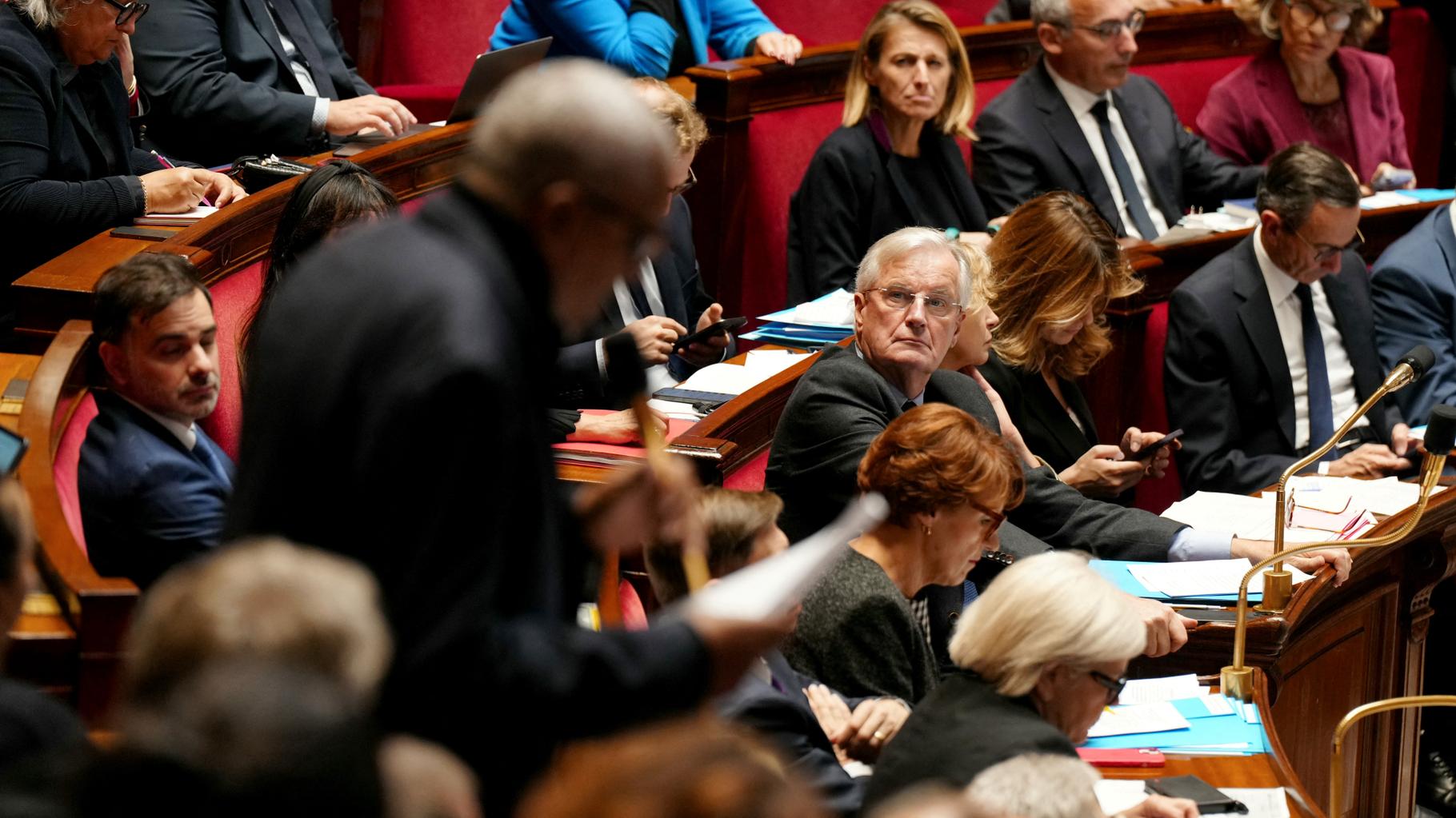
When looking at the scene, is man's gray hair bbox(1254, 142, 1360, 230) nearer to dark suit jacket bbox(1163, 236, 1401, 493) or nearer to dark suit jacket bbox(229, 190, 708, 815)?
dark suit jacket bbox(1163, 236, 1401, 493)

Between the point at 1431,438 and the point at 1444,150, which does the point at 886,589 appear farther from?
the point at 1444,150

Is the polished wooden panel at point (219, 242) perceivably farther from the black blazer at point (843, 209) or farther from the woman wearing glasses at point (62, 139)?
the black blazer at point (843, 209)

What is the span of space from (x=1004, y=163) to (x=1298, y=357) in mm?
918

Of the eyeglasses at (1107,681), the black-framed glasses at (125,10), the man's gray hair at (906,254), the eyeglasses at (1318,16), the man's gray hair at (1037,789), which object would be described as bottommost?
the eyeglasses at (1107,681)

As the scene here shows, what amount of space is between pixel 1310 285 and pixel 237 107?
→ 2.54 metres

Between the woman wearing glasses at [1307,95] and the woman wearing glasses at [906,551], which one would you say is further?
the woman wearing glasses at [1307,95]

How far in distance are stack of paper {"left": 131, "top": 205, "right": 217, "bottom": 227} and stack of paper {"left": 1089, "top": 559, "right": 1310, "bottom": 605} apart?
165cm

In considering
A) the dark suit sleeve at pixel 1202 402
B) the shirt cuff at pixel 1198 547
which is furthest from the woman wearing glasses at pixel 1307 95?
the shirt cuff at pixel 1198 547

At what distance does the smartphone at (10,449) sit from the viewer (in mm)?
1599

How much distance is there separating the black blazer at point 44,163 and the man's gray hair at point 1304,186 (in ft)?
8.21

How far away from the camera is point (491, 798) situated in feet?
4.12

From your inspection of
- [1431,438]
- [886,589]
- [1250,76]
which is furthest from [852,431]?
[1250,76]

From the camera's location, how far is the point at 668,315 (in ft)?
12.0

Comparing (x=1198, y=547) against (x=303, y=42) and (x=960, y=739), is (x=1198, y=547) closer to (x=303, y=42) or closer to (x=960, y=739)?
(x=960, y=739)
